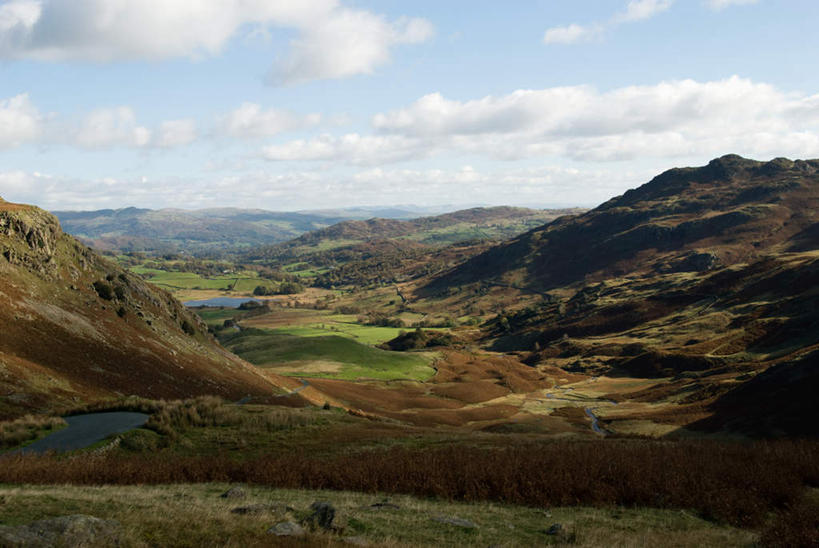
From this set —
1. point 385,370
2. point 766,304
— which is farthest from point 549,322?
point 385,370

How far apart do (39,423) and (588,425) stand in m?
60.3

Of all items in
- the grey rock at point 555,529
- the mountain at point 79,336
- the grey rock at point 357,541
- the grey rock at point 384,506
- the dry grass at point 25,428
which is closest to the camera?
the grey rock at point 357,541

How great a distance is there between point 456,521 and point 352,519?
134 inches

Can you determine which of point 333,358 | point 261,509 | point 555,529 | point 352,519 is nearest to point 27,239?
point 261,509

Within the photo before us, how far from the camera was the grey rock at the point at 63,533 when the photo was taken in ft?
32.3

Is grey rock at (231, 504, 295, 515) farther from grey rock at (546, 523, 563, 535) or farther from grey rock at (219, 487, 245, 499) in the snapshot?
grey rock at (546, 523, 563, 535)

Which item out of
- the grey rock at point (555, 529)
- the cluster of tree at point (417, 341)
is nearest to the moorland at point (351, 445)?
the grey rock at point (555, 529)

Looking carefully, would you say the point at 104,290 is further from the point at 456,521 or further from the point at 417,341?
the point at 417,341

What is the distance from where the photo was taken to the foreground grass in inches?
480

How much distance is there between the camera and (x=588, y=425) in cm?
6494

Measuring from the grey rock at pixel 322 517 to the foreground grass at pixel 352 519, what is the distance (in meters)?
0.37

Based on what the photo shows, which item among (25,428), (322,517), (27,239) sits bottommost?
(25,428)

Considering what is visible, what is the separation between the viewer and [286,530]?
13078mm

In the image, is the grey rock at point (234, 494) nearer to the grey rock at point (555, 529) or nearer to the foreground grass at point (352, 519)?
the foreground grass at point (352, 519)
